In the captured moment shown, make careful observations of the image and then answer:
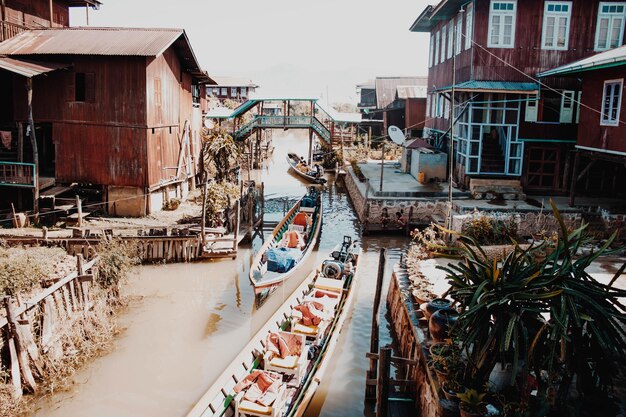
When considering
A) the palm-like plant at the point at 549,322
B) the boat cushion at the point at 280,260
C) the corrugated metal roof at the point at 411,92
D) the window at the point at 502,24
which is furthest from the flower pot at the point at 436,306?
the corrugated metal roof at the point at 411,92

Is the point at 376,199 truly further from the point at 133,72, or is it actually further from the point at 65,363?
the point at 65,363

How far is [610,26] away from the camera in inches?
963

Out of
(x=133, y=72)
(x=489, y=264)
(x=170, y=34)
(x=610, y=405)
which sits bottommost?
(x=610, y=405)

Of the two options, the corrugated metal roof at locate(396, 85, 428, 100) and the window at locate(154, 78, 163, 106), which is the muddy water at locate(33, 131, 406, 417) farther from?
the corrugated metal roof at locate(396, 85, 428, 100)

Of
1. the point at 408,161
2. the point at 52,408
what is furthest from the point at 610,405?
the point at 408,161

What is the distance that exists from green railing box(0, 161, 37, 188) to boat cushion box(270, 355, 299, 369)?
15016mm

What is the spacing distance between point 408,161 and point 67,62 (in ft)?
63.9

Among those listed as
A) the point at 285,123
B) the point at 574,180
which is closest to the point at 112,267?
the point at 574,180

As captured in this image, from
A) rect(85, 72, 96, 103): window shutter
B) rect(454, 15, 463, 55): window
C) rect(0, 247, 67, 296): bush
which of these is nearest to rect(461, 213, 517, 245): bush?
rect(454, 15, 463, 55): window

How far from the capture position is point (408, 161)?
32688 mm

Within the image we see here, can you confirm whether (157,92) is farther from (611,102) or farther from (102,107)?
(611,102)

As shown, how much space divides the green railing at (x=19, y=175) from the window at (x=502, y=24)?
68.6 ft

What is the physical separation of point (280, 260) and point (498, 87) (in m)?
13.5

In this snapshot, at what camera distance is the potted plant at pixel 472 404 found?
7.77 metres
